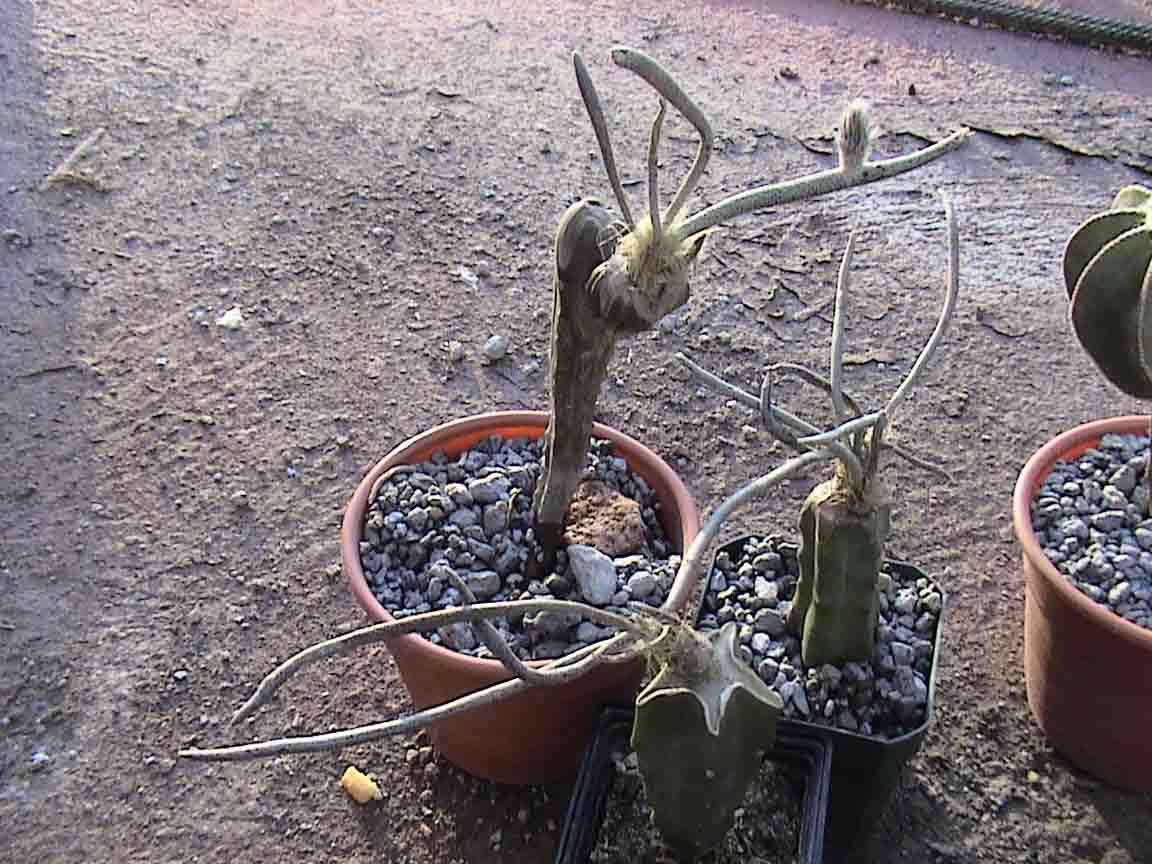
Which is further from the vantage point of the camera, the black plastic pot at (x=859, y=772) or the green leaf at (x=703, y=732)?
the black plastic pot at (x=859, y=772)

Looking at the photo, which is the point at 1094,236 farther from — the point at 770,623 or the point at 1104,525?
the point at 770,623

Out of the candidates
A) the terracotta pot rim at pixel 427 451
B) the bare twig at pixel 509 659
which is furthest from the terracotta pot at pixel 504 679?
the bare twig at pixel 509 659

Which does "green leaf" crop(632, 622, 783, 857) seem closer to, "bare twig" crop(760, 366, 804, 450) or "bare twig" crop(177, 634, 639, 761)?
"bare twig" crop(177, 634, 639, 761)

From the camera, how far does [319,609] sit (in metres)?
1.81

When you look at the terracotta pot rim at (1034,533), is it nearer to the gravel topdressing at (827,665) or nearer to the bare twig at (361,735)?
the gravel topdressing at (827,665)

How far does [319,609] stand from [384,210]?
1.13 m

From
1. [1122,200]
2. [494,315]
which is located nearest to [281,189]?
[494,315]

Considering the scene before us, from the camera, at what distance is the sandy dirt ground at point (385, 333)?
5.17 feet

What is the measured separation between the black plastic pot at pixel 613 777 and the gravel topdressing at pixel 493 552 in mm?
108

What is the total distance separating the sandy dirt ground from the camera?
158cm

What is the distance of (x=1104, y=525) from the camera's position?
4.95 ft

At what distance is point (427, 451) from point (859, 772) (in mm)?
682

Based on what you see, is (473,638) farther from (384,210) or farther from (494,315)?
(384,210)

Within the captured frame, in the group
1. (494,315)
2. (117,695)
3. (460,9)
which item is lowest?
(117,695)
